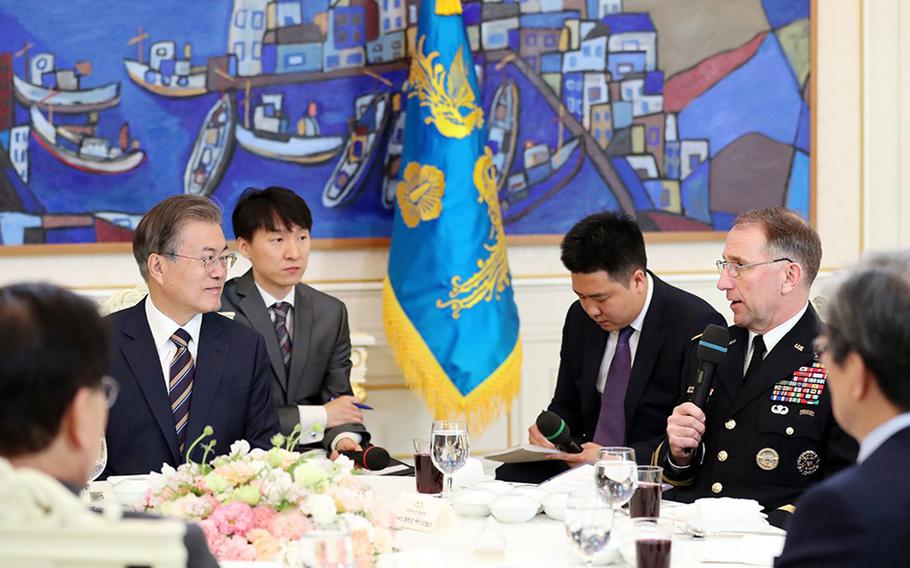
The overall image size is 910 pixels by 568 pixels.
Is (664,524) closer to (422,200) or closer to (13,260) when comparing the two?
(422,200)

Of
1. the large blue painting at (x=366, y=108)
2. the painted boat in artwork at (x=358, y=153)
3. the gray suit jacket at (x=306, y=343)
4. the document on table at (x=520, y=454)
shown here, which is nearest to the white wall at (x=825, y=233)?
the large blue painting at (x=366, y=108)

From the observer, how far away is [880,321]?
1615mm

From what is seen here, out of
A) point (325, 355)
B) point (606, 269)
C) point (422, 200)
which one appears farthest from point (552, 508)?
point (422, 200)

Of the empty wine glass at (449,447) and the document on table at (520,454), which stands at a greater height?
the empty wine glass at (449,447)

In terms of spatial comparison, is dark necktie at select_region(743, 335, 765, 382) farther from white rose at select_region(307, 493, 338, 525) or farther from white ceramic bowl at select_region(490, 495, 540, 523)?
white rose at select_region(307, 493, 338, 525)

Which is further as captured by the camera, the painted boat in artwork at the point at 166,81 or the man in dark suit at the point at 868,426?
the painted boat in artwork at the point at 166,81

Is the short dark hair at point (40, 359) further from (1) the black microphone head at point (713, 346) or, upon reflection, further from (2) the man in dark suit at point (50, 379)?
(1) the black microphone head at point (713, 346)

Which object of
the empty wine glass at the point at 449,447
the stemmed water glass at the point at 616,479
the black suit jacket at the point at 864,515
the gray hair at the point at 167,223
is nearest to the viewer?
the black suit jacket at the point at 864,515

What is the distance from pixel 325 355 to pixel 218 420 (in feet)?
3.56

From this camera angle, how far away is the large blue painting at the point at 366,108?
16.8 ft

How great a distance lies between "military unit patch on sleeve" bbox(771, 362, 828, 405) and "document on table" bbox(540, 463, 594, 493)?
0.57m

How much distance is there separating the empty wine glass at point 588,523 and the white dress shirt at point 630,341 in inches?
76.9

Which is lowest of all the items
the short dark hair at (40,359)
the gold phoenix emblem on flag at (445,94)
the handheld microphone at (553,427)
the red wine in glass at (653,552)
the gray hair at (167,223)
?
the handheld microphone at (553,427)

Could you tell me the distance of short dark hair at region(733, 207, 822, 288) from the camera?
3309mm
